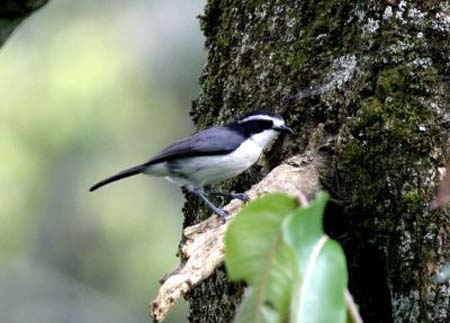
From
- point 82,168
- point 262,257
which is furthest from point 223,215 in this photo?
point 82,168

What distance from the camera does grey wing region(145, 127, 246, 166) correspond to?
4.62m

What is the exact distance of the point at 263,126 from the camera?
4109 mm

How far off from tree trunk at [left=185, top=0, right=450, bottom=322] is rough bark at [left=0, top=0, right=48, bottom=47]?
1.84 m

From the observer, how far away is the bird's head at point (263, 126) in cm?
408

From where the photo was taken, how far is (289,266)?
5.85ft

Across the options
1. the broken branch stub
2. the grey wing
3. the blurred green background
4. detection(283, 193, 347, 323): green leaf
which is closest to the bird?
the grey wing

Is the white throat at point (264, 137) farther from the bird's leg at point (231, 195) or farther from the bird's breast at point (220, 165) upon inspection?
the bird's leg at point (231, 195)

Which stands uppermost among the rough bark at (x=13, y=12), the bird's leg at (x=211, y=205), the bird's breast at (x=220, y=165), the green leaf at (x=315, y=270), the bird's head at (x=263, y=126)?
the rough bark at (x=13, y=12)

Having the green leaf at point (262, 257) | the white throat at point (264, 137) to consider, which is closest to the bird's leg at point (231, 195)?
the white throat at point (264, 137)

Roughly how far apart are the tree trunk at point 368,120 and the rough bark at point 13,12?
6.05ft

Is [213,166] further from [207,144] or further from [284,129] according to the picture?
[284,129]

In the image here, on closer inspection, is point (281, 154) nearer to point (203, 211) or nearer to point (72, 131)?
point (203, 211)

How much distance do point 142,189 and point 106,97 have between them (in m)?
1.04

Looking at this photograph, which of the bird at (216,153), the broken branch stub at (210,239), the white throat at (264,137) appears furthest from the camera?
the bird at (216,153)
